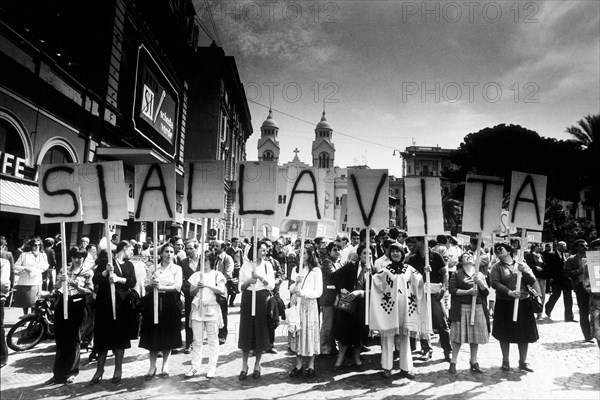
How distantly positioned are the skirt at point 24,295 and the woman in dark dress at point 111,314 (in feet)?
16.5

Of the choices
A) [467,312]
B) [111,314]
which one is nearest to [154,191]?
[111,314]

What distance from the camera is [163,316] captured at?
228 inches

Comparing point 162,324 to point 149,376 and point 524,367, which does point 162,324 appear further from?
point 524,367

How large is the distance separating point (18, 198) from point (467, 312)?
11326 mm

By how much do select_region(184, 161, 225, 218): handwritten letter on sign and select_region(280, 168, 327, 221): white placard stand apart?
115 centimetres

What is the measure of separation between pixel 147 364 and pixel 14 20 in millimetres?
9895

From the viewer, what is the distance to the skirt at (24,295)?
9.14 m

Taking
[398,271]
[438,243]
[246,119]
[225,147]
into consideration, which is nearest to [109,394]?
[398,271]

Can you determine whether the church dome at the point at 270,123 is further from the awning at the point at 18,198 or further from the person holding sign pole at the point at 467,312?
the person holding sign pole at the point at 467,312

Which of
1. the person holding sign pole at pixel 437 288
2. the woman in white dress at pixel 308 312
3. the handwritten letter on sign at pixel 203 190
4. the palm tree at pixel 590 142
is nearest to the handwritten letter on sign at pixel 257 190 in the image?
the handwritten letter on sign at pixel 203 190

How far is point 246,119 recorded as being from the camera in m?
60.1

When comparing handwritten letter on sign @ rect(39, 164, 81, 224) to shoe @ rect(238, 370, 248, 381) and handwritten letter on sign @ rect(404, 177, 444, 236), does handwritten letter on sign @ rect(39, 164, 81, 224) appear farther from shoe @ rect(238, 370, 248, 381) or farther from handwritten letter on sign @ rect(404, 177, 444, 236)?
handwritten letter on sign @ rect(404, 177, 444, 236)

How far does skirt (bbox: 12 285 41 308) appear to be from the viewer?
9141mm

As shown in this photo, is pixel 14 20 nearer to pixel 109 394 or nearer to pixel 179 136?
pixel 109 394
